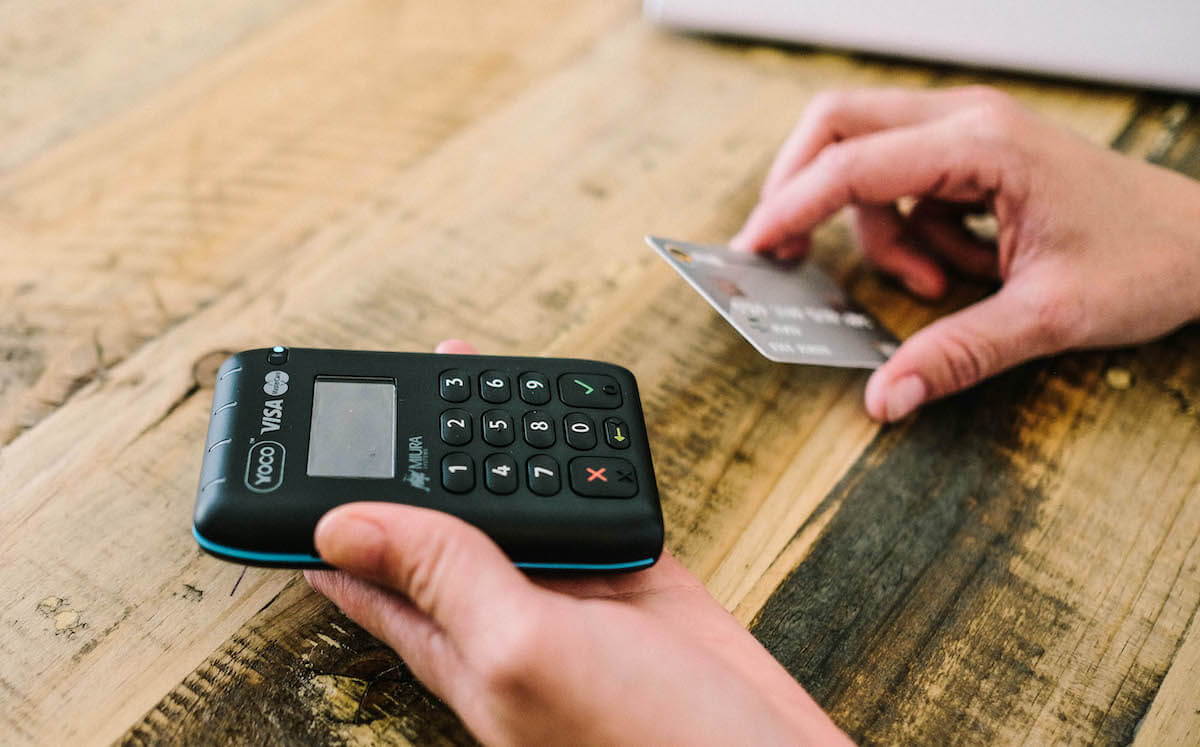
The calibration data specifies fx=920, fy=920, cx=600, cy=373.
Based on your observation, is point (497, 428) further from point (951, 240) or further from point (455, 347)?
point (951, 240)

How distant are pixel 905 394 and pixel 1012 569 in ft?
0.38

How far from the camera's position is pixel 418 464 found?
425 millimetres

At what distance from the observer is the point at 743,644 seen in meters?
0.43

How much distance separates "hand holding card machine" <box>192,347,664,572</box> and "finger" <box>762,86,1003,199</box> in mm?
268

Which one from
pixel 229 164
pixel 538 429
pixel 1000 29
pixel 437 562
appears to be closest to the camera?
pixel 437 562

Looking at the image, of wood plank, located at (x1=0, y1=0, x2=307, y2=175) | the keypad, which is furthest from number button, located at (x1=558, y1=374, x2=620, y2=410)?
wood plank, located at (x1=0, y1=0, x2=307, y2=175)

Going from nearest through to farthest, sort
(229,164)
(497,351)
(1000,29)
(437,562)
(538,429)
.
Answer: (437,562) < (538,429) < (497,351) < (229,164) < (1000,29)

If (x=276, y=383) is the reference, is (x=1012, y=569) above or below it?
below

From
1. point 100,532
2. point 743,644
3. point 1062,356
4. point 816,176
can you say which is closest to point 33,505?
point 100,532

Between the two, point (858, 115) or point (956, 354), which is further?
point (858, 115)

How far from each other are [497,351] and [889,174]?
0.28 m

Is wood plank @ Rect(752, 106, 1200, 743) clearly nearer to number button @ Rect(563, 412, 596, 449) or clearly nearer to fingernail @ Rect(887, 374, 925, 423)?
fingernail @ Rect(887, 374, 925, 423)

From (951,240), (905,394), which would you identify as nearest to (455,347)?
(905,394)

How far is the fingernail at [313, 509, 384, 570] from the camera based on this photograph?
1.19ft
